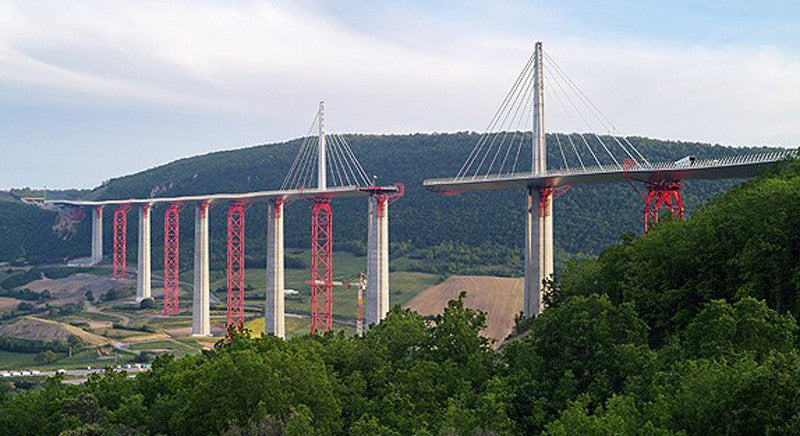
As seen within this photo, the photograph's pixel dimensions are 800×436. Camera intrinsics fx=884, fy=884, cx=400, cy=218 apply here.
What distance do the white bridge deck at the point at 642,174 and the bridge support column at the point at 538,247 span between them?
1.36 metres

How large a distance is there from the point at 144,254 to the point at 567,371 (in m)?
113

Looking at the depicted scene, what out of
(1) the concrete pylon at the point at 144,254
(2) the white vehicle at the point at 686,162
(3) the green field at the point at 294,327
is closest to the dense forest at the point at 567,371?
(2) the white vehicle at the point at 686,162

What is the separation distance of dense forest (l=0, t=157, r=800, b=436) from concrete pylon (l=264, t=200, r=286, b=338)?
49.2 metres

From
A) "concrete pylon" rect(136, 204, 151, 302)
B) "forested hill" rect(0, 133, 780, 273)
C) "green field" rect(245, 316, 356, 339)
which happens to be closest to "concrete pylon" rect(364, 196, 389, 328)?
"green field" rect(245, 316, 356, 339)

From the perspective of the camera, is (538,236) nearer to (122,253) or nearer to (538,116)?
(538,116)

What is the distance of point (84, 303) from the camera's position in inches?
5408

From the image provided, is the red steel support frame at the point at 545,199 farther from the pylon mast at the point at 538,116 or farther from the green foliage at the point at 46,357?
the green foliage at the point at 46,357

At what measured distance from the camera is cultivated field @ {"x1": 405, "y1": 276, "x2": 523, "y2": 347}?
97.6 metres

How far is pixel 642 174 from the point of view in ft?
195

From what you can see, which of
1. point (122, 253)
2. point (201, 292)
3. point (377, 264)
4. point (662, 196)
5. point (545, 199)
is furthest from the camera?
point (122, 253)

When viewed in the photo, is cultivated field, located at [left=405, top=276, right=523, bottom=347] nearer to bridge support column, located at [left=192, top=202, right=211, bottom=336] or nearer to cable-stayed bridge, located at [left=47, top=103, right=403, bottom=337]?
cable-stayed bridge, located at [left=47, top=103, right=403, bottom=337]

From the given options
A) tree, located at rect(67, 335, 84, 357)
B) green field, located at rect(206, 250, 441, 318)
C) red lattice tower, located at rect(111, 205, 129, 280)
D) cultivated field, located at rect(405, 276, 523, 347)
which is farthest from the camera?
red lattice tower, located at rect(111, 205, 129, 280)

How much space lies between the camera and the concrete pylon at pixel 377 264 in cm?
7569

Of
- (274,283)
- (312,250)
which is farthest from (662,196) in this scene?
(274,283)
